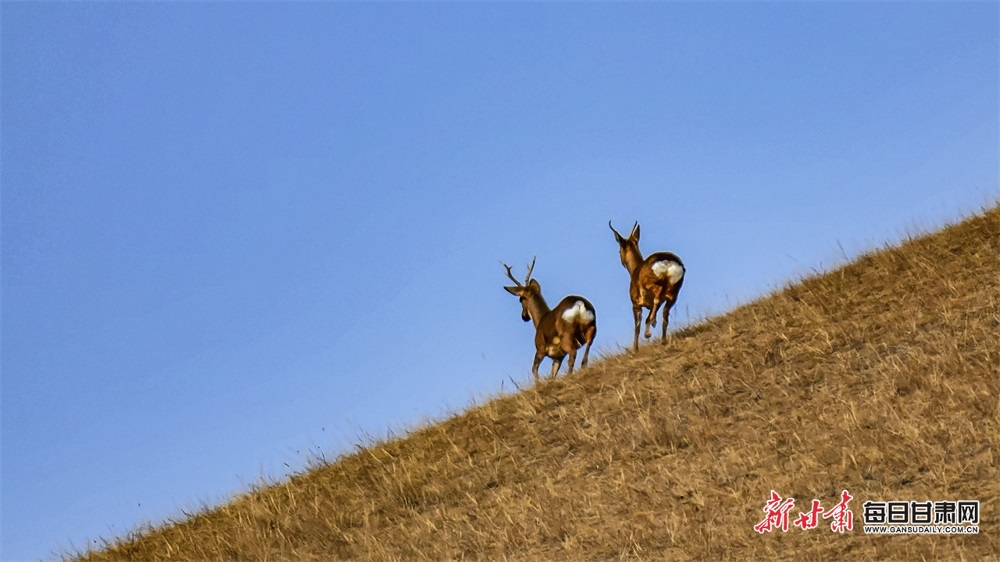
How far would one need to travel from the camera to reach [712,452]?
40.7 ft

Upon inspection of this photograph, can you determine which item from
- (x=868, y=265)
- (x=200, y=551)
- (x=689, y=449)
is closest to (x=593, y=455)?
(x=689, y=449)

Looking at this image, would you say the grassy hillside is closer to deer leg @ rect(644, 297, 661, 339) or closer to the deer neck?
deer leg @ rect(644, 297, 661, 339)


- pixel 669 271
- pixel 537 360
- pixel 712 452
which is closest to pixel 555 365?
pixel 537 360

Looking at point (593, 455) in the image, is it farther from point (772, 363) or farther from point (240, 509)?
point (240, 509)

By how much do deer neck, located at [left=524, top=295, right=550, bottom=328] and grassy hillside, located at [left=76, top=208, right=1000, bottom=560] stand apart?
1990 millimetres

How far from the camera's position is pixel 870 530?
966 centimetres

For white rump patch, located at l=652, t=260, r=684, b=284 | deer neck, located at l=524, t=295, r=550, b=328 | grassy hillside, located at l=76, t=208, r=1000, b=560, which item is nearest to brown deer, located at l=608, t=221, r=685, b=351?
white rump patch, located at l=652, t=260, r=684, b=284

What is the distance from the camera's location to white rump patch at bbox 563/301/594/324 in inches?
666

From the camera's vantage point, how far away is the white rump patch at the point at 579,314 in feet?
55.5

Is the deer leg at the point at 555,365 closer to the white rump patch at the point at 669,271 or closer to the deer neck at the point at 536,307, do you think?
the deer neck at the point at 536,307

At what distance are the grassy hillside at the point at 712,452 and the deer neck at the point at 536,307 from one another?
6.53 feet

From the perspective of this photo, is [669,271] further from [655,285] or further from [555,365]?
[555,365]

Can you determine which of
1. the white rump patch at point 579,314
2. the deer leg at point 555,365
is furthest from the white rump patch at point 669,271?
the deer leg at point 555,365

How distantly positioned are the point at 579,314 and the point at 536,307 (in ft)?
6.42
